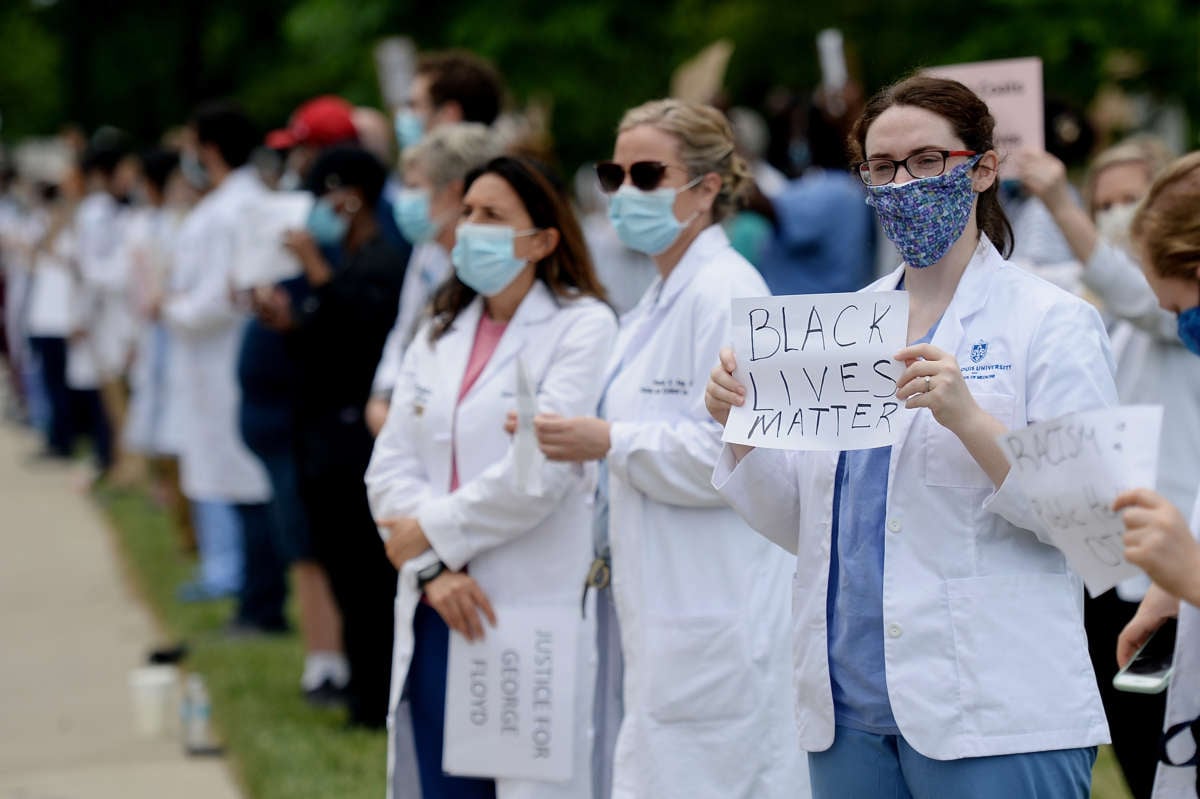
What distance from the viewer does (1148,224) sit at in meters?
3.26

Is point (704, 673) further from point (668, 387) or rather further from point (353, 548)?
point (353, 548)

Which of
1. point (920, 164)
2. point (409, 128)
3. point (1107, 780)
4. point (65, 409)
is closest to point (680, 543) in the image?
point (920, 164)

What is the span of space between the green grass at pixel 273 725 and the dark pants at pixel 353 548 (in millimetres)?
274

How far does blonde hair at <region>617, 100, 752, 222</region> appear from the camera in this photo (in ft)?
15.0

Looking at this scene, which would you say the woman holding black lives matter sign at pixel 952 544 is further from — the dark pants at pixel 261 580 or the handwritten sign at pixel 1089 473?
the dark pants at pixel 261 580

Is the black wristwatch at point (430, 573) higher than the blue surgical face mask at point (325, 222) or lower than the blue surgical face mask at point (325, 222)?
lower

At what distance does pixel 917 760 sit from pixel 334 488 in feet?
12.8

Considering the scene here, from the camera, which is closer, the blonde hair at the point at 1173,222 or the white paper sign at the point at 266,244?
the blonde hair at the point at 1173,222

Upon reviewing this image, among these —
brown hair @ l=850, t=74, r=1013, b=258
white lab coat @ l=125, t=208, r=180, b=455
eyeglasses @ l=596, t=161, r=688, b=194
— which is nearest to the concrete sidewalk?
white lab coat @ l=125, t=208, r=180, b=455

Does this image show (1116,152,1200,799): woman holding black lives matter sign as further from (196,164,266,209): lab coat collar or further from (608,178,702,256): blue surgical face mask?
(196,164,266,209): lab coat collar

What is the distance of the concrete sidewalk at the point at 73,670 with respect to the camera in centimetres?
695

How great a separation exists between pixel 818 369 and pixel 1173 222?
690mm

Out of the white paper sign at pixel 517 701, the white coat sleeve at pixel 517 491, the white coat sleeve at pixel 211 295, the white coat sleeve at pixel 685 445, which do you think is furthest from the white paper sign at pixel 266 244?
the white coat sleeve at pixel 685 445

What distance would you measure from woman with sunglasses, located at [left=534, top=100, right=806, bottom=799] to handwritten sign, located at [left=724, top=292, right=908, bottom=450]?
884 mm
